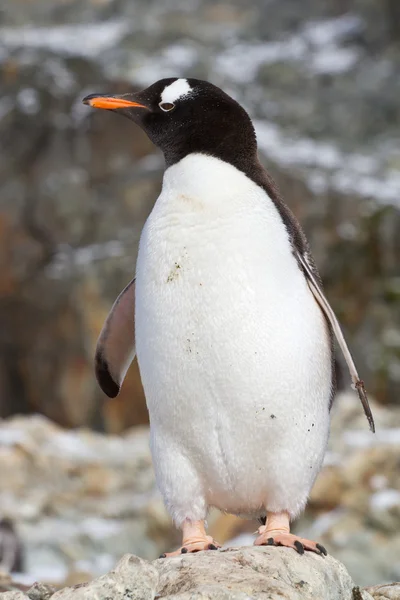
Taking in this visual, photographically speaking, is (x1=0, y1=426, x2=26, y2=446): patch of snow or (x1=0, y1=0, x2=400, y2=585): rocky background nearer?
(x1=0, y1=0, x2=400, y2=585): rocky background

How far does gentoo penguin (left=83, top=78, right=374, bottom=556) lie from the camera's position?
2.24 m

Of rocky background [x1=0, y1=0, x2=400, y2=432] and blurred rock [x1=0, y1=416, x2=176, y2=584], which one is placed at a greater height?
rocky background [x1=0, y1=0, x2=400, y2=432]

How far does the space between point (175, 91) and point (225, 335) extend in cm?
72

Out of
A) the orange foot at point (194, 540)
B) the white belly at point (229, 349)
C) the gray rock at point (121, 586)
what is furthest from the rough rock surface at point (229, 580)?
the white belly at point (229, 349)

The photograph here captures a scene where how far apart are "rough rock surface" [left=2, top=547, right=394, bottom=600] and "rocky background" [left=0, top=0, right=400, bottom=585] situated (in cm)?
431

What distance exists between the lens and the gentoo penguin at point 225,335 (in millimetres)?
2240

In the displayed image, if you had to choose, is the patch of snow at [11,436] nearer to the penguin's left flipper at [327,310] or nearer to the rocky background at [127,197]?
the rocky background at [127,197]

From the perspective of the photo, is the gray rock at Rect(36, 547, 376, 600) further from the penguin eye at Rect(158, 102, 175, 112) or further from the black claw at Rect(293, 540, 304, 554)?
the penguin eye at Rect(158, 102, 175, 112)

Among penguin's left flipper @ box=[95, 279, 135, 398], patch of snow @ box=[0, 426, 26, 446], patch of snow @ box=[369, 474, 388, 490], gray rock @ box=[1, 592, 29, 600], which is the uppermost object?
penguin's left flipper @ box=[95, 279, 135, 398]

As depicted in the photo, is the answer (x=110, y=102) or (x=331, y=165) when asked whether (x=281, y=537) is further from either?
(x=331, y=165)

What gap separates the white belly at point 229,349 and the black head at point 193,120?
0.19 feet

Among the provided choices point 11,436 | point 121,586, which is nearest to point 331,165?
point 11,436

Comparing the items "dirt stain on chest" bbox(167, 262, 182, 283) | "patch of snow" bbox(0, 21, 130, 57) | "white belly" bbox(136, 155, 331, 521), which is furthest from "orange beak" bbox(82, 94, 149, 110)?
"patch of snow" bbox(0, 21, 130, 57)

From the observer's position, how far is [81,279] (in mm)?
11867
